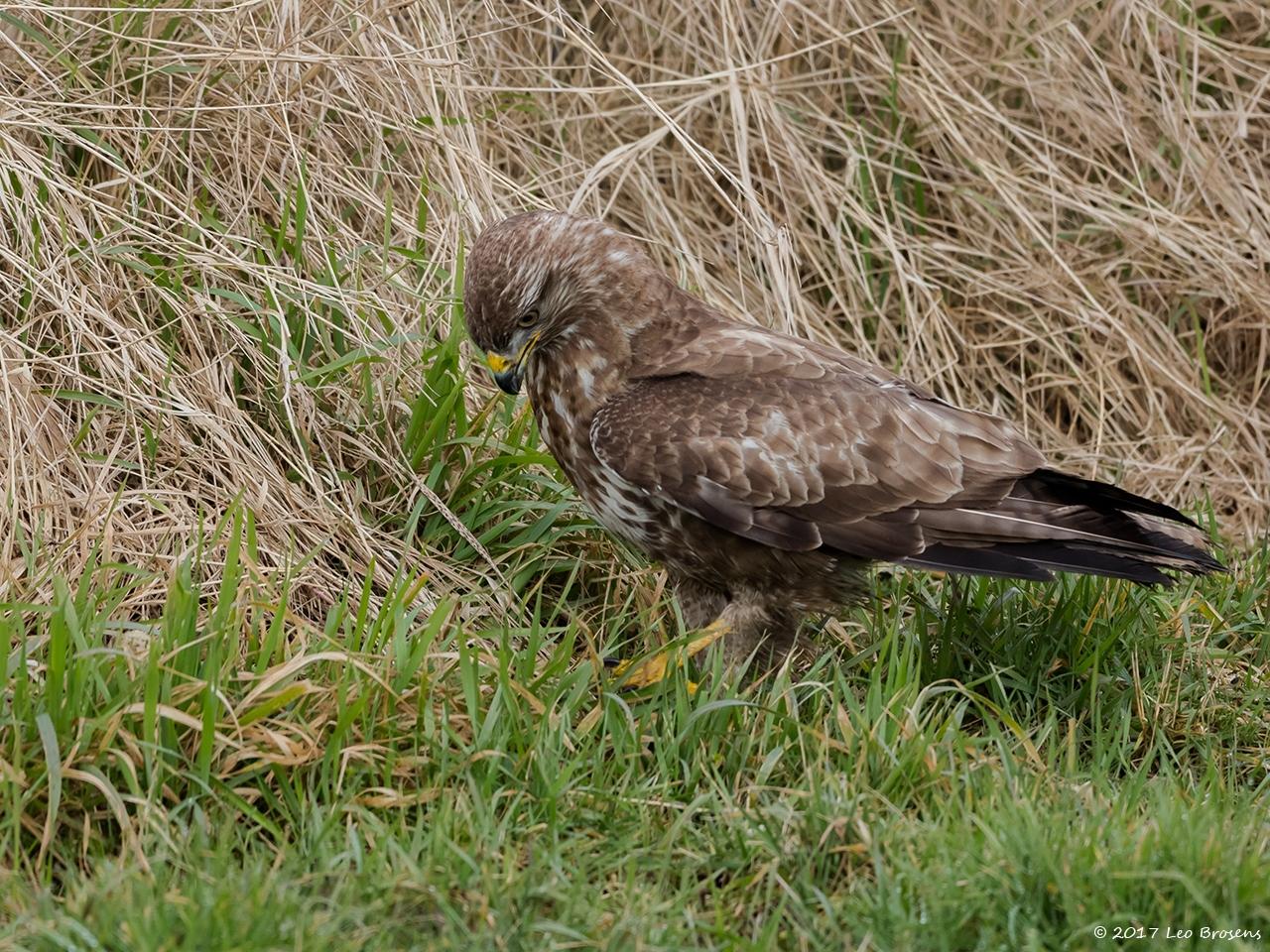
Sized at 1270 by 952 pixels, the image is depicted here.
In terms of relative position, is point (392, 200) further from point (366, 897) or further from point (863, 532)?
point (366, 897)

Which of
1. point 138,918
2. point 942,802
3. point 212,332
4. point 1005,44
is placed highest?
point 1005,44

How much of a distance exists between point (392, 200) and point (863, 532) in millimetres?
2138

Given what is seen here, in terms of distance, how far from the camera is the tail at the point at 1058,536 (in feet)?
12.7

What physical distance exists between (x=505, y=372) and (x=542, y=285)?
0.25 metres

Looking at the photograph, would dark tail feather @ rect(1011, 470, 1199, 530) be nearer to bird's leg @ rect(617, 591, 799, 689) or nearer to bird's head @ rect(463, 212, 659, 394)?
bird's leg @ rect(617, 591, 799, 689)

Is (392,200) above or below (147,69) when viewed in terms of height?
below

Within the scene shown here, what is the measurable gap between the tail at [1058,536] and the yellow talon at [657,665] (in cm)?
52

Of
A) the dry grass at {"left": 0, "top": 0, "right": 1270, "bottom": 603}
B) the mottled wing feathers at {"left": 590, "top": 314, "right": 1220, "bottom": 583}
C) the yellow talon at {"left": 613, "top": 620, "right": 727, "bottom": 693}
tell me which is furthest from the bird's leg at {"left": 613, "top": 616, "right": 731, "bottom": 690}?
the dry grass at {"left": 0, "top": 0, "right": 1270, "bottom": 603}

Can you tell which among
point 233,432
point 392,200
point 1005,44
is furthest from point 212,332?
point 1005,44

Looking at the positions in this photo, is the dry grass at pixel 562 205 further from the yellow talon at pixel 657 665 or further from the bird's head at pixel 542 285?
the yellow talon at pixel 657 665

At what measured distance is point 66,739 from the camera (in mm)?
3135

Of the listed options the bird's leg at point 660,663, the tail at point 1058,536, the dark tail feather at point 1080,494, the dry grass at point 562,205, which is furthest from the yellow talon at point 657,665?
the dark tail feather at point 1080,494

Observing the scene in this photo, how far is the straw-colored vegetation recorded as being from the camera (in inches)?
119

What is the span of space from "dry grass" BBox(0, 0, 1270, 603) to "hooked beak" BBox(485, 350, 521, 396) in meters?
0.60
